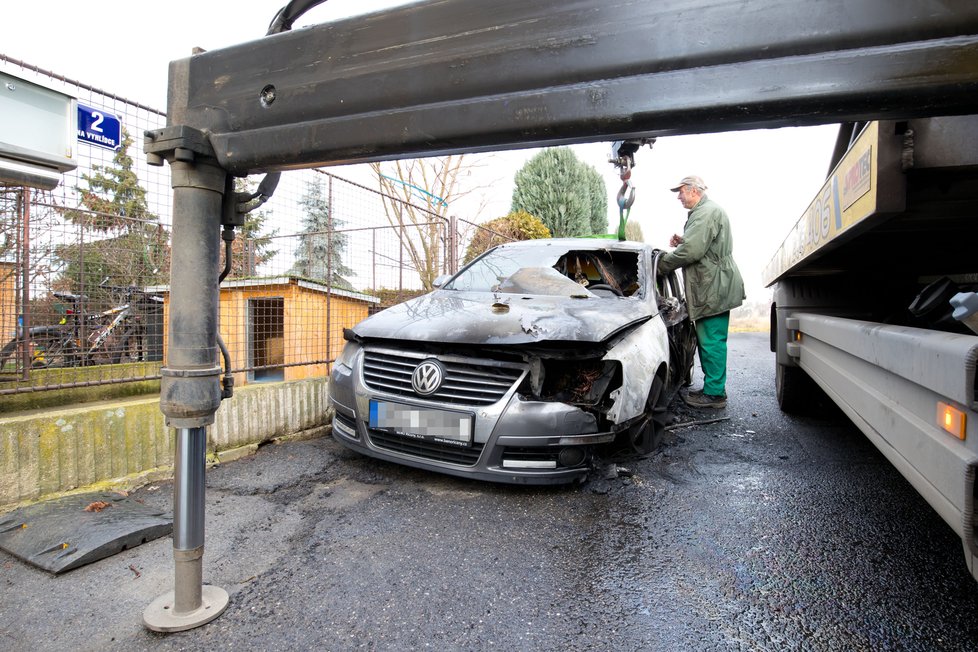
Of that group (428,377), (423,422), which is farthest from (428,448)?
(428,377)

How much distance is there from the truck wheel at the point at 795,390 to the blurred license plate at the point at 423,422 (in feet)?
10.8

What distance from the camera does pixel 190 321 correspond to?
1646mm

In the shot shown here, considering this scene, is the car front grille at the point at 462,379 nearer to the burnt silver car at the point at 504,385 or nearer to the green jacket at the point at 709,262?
the burnt silver car at the point at 504,385

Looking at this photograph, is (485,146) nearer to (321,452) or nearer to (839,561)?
(839,561)

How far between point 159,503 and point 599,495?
2.43m


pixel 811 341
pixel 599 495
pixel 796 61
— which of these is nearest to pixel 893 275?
pixel 811 341

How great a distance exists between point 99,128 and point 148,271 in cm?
168

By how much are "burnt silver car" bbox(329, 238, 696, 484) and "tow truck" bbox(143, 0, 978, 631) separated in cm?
138

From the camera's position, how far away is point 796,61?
97cm

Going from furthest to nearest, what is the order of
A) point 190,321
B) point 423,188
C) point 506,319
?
point 423,188 → point 506,319 → point 190,321

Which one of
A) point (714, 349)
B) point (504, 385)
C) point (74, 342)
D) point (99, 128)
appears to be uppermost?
point (99, 128)

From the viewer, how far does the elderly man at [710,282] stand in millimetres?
5031

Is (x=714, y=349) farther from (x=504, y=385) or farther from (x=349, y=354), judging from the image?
(x=349, y=354)

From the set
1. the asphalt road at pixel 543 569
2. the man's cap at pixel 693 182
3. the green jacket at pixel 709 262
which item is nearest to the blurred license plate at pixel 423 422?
the asphalt road at pixel 543 569
